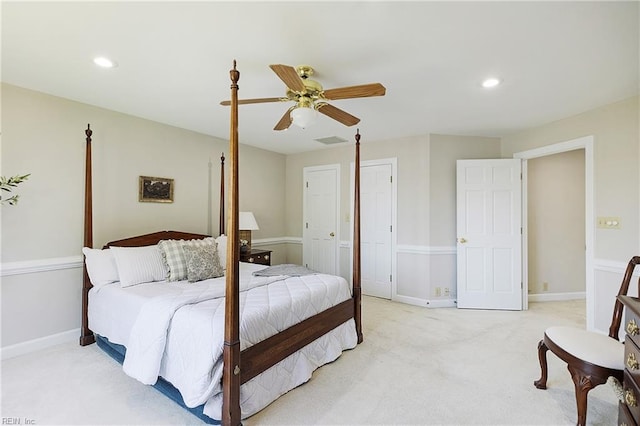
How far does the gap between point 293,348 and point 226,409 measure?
2.17 feet

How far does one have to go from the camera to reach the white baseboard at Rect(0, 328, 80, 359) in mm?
2637

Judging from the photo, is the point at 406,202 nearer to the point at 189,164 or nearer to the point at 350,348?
the point at 350,348

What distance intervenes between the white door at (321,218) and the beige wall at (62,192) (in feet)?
7.11

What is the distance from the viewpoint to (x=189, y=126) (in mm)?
3887

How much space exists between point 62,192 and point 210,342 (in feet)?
8.09

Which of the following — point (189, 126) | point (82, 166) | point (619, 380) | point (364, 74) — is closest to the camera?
point (619, 380)

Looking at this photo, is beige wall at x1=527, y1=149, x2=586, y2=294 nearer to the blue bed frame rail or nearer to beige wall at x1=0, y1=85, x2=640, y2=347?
beige wall at x1=0, y1=85, x2=640, y2=347

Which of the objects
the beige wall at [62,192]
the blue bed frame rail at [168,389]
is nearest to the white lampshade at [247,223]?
the beige wall at [62,192]

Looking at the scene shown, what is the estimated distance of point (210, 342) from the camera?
1.75 m

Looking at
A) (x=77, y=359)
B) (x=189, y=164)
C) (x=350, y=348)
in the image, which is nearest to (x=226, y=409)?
(x=350, y=348)

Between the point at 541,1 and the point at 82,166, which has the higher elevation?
the point at 541,1

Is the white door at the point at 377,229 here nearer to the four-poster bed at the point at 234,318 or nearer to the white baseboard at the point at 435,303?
the white baseboard at the point at 435,303

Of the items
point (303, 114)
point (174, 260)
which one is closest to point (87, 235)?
point (174, 260)

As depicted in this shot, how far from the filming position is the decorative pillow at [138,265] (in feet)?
9.06
